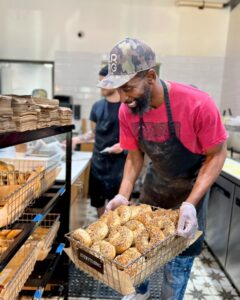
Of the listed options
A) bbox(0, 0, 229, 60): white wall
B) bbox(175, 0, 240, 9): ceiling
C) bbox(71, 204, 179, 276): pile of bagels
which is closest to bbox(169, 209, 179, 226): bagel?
bbox(71, 204, 179, 276): pile of bagels

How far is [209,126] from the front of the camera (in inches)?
50.9

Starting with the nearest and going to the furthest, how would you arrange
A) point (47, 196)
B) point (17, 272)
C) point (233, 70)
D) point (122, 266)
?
point (122, 266) < point (17, 272) < point (47, 196) < point (233, 70)

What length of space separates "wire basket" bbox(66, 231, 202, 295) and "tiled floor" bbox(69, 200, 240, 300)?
3.95 feet

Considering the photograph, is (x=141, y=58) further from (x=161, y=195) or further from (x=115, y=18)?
(x=115, y=18)

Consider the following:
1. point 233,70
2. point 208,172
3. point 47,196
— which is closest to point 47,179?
point 47,196

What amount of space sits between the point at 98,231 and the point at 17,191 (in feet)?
1.14

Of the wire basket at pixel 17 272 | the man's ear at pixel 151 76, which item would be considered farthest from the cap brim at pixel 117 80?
the wire basket at pixel 17 272

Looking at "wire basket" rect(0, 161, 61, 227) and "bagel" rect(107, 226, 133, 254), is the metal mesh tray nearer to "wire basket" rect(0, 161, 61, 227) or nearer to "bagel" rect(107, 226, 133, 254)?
"bagel" rect(107, 226, 133, 254)

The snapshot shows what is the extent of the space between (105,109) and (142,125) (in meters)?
1.25

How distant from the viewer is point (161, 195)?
1.59 m

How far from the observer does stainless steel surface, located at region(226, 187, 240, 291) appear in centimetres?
208

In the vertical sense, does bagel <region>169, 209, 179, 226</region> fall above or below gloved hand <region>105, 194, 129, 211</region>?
above

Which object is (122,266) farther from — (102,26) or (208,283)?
(102,26)

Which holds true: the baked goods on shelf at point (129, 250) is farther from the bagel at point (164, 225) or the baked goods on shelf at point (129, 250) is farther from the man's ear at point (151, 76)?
the man's ear at point (151, 76)
